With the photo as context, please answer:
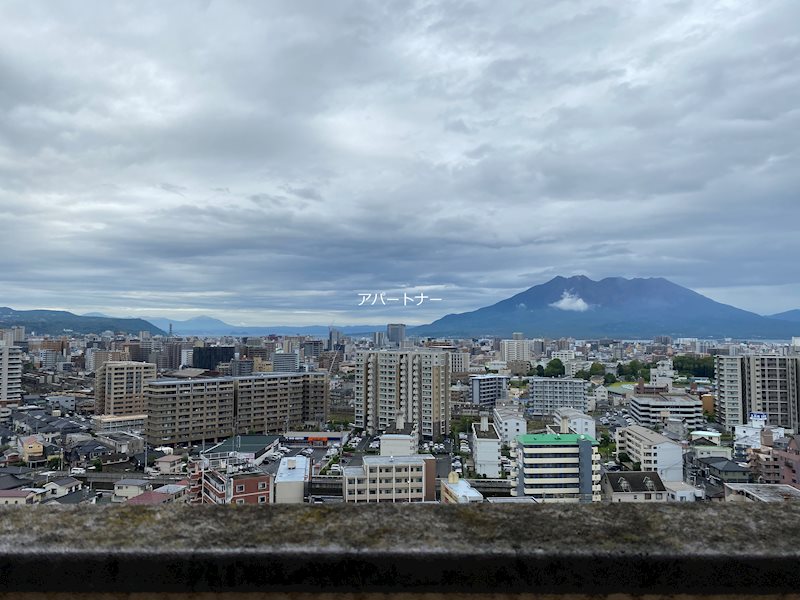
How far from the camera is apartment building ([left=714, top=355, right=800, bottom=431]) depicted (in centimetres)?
1786

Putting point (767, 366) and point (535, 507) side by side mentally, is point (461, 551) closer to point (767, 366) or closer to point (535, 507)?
point (535, 507)

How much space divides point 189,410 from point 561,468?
12590 mm

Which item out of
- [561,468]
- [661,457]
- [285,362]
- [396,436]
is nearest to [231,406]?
[396,436]

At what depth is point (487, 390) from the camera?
24578 mm

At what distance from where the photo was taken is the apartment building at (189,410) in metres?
16.9

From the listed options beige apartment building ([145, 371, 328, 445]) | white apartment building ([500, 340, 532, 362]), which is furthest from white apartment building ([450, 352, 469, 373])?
beige apartment building ([145, 371, 328, 445])

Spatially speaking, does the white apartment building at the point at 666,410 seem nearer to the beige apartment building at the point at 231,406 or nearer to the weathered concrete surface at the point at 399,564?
the beige apartment building at the point at 231,406

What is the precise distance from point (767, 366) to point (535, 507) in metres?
21.4

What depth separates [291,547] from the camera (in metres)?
0.56

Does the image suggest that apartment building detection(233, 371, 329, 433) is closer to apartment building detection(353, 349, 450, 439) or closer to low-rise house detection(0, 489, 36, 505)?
apartment building detection(353, 349, 450, 439)

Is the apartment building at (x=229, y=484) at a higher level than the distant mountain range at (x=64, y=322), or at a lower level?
lower

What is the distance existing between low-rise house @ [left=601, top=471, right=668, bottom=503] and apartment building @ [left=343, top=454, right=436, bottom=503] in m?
3.17

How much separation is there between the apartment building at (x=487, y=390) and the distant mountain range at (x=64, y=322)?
6737 centimetres

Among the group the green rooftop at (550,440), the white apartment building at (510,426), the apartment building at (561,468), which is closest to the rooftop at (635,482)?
the apartment building at (561,468)
